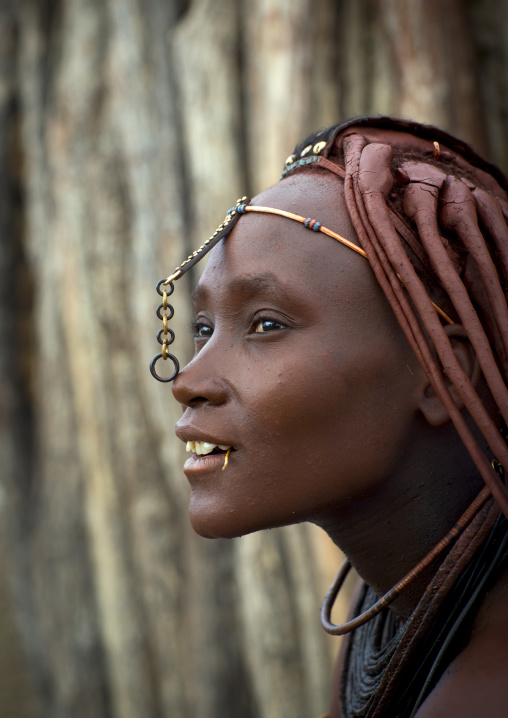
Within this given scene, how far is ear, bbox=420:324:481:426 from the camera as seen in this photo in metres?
1.36

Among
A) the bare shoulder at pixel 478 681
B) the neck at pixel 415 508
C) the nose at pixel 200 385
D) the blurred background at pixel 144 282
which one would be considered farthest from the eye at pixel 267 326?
the blurred background at pixel 144 282

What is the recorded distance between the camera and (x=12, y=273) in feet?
15.2

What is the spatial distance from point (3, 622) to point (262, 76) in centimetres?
428

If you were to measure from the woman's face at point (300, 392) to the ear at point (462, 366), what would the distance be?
0.09ft

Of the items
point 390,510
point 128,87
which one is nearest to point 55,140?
point 128,87

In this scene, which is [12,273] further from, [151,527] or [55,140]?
[151,527]

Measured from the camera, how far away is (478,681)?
1.15 m

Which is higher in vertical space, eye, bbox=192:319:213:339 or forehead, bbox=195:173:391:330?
forehead, bbox=195:173:391:330

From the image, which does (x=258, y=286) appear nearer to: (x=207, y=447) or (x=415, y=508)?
(x=207, y=447)

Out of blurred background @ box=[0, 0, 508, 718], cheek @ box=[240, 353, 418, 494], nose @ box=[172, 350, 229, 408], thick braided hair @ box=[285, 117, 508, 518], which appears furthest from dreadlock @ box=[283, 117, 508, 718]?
blurred background @ box=[0, 0, 508, 718]

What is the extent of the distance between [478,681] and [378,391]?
49cm

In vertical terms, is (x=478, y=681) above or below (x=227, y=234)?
below

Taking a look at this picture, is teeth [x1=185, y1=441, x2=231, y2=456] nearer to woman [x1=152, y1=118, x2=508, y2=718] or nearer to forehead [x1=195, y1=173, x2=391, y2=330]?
woman [x1=152, y1=118, x2=508, y2=718]

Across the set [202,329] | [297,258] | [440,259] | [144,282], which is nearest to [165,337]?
[202,329]
